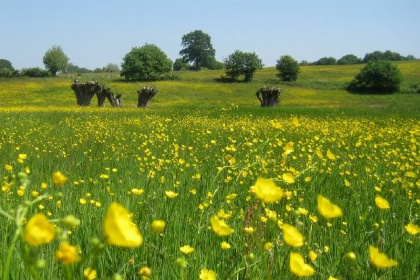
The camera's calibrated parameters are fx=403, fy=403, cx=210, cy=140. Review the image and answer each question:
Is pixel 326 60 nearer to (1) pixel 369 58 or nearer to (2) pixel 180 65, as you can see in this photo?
(1) pixel 369 58

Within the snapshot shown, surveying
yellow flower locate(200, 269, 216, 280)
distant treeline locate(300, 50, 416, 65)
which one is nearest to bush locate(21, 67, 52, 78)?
distant treeline locate(300, 50, 416, 65)

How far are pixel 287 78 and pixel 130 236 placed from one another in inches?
2352

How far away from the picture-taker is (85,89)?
26969 millimetres

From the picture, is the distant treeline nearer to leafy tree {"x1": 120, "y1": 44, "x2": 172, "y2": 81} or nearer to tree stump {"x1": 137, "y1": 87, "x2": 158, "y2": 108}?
leafy tree {"x1": 120, "y1": 44, "x2": 172, "y2": 81}

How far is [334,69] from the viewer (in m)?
67.1

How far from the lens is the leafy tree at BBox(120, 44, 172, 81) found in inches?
2261

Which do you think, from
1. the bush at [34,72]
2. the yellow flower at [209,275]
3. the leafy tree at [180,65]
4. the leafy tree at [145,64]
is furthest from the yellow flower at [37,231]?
the leafy tree at [180,65]

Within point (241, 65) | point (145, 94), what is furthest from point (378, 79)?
point (145, 94)

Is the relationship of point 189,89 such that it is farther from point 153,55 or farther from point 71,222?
point 71,222

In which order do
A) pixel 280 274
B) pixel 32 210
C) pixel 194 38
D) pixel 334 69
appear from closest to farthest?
1. pixel 280 274
2. pixel 32 210
3. pixel 334 69
4. pixel 194 38

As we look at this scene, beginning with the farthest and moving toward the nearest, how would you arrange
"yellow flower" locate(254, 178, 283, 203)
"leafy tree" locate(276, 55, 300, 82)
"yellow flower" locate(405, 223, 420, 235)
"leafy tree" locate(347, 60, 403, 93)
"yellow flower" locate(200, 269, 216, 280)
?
"leafy tree" locate(276, 55, 300, 82) < "leafy tree" locate(347, 60, 403, 93) < "yellow flower" locate(405, 223, 420, 235) < "yellow flower" locate(200, 269, 216, 280) < "yellow flower" locate(254, 178, 283, 203)

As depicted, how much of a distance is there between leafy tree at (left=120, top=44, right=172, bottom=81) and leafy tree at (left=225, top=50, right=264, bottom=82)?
32.9 feet

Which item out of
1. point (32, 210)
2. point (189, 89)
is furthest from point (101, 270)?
point (189, 89)

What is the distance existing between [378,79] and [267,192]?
5130 centimetres
